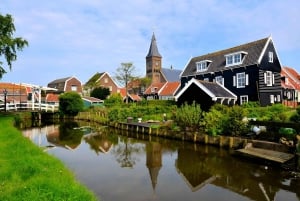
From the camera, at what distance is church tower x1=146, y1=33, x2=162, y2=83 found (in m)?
82.9

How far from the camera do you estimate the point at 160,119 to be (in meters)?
30.2

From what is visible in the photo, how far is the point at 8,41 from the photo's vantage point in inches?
1079

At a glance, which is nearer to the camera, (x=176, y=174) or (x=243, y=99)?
(x=176, y=174)

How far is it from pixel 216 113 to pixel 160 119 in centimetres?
1244

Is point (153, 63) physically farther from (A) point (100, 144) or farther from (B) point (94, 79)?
(A) point (100, 144)

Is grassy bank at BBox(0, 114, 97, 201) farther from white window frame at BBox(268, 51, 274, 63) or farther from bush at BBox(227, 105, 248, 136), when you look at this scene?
white window frame at BBox(268, 51, 274, 63)

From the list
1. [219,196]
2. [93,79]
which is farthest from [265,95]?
[93,79]

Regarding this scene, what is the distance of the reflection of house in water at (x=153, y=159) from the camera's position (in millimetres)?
11652

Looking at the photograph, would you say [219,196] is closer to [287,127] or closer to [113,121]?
[287,127]

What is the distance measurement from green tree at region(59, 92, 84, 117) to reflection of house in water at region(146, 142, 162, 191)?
90.1 feet

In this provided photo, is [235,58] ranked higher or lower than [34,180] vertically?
higher

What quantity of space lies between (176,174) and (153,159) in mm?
3202

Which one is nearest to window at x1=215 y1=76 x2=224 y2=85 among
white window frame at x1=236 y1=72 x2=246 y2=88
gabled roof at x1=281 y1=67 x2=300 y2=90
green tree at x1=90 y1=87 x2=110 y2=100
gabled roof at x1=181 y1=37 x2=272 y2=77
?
gabled roof at x1=181 y1=37 x2=272 y2=77

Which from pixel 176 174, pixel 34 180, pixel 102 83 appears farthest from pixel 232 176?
pixel 102 83
